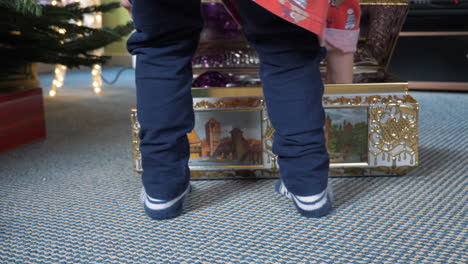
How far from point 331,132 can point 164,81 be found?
33 cm

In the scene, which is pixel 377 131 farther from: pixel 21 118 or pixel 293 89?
pixel 21 118

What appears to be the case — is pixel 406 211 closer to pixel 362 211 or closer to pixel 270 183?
pixel 362 211

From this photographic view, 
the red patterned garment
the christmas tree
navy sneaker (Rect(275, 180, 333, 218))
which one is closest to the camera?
the red patterned garment

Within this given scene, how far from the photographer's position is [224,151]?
831 mm

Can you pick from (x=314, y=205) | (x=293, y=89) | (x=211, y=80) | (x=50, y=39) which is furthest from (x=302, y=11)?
(x=50, y=39)

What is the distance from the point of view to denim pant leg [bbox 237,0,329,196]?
61cm

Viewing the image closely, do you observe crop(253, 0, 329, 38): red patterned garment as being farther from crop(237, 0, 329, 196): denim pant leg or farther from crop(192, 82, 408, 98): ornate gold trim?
crop(192, 82, 408, 98): ornate gold trim

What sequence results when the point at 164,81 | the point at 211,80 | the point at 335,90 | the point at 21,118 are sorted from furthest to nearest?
the point at 21,118, the point at 211,80, the point at 335,90, the point at 164,81

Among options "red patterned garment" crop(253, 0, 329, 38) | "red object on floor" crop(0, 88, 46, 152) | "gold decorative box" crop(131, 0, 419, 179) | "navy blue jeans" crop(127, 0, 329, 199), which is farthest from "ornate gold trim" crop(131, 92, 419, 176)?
"red object on floor" crop(0, 88, 46, 152)

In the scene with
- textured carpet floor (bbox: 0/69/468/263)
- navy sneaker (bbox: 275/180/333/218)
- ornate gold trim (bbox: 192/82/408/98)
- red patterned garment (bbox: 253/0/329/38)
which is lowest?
textured carpet floor (bbox: 0/69/468/263)

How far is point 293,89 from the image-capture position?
62cm

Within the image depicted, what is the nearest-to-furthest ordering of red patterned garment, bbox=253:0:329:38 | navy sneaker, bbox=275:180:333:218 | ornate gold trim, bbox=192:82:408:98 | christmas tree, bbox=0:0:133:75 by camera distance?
red patterned garment, bbox=253:0:329:38
navy sneaker, bbox=275:180:333:218
ornate gold trim, bbox=192:82:408:98
christmas tree, bbox=0:0:133:75

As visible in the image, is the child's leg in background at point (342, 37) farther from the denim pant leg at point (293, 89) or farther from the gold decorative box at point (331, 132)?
the denim pant leg at point (293, 89)

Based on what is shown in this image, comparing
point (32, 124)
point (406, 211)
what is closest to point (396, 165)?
point (406, 211)
